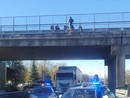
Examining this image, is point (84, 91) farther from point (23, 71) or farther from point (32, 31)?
point (23, 71)

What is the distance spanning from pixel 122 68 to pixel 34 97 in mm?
10608

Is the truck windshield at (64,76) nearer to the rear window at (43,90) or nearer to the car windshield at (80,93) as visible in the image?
the rear window at (43,90)

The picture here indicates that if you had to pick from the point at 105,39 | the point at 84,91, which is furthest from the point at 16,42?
the point at 84,91

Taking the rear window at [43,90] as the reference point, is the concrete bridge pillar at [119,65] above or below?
above

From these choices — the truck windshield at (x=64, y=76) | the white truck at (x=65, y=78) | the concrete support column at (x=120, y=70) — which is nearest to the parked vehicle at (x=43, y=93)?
the concrete support column at (x=120, y=70)

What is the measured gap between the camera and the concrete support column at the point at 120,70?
37125 millimetres

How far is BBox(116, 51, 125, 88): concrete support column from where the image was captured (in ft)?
122

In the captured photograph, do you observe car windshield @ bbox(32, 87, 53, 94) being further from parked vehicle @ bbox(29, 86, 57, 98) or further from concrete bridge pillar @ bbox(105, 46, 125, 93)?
concrete bridge pillar @ bbox(105, 46, 125, 93)

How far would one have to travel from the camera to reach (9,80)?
89.2m

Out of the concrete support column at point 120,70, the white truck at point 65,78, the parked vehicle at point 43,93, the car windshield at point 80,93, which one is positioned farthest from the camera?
the white truck at point 65,78

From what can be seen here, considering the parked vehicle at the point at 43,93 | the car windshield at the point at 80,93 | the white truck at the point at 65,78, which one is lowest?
the white truck at the point at 65,78

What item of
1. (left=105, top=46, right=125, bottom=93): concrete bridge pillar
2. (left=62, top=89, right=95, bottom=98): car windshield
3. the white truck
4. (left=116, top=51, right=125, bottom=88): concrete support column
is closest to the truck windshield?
the white truck

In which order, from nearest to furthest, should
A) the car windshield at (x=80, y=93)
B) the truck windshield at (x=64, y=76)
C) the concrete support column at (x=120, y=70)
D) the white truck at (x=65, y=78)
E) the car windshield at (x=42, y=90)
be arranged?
the car windshield at (x=80, y=93) → the car windshield at (x=42, y=90) → the concrete support column at (x=120, y=70) → the white truck at (x=65, y=78) → the truck windshield at (x=64, y=76)

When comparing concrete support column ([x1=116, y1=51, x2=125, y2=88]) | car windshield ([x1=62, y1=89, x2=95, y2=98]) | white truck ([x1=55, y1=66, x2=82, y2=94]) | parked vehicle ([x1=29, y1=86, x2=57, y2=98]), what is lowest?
white truck ([x1=55, y1=66, x2=82, y2=94])
